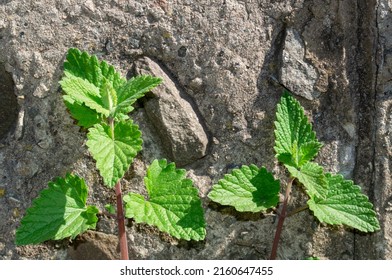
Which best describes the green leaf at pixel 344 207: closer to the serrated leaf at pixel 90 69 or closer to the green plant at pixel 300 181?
the green plant at pixel 300 181

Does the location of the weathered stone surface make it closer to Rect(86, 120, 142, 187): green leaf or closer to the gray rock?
Rect(86, 120, 142, 187): green leaf

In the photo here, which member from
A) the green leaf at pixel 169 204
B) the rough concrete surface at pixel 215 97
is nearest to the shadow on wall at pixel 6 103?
the rough concrete surface at pixel 215 97

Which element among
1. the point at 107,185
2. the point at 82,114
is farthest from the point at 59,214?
the point at 82,114

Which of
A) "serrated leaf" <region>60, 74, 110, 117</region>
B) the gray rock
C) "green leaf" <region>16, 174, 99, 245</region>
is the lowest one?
"green leaf" <region>16, 174, 99, 245</region>

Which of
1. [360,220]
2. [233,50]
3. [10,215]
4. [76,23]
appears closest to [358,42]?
[233,50]

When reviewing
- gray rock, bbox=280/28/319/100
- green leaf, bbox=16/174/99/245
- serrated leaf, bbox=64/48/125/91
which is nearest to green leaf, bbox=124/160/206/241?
green leaf, bbox=16/174/99/245

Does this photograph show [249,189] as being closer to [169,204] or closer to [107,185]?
[169,204]

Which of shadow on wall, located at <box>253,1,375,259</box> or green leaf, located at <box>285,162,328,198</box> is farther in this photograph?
shadow on wall, located at <box>253,1,375,259</box>
